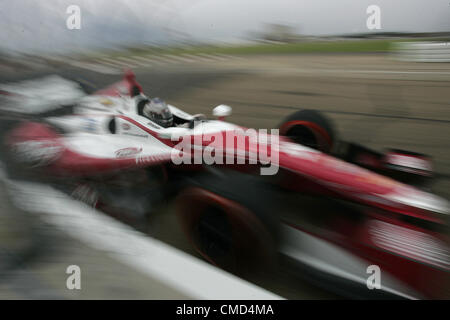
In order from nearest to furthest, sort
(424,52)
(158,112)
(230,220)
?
(230,220) → (158,112) → (424,52)

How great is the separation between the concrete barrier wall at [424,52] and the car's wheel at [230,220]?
9.09 ft

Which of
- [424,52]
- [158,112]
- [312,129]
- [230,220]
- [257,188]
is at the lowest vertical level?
[230,220]

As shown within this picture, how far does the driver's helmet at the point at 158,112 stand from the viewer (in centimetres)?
238

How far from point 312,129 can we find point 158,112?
3.76 feet

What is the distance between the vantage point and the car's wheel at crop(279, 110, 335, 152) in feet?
8.00

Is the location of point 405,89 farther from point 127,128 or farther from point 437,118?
point 127,128

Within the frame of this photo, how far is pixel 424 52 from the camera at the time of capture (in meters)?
3.78

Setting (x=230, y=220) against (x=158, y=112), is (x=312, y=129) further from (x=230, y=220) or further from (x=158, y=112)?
(x=230, y=220)

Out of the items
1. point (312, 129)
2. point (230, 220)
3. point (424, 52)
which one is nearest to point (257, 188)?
point (230, 220)

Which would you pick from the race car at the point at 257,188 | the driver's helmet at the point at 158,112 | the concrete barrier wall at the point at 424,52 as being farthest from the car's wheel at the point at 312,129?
the concrete barrier wall at the point at 424,52

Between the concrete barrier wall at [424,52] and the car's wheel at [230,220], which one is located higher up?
the concrete barrier wall at [424,52]

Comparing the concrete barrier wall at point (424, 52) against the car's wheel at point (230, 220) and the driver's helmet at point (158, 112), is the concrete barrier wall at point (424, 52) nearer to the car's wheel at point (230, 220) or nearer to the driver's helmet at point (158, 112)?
the driver's helmet at point (158, 112)

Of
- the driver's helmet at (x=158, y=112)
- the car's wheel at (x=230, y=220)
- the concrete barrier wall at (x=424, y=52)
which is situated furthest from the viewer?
the concrete barrier wall at (x=424, y=52)
